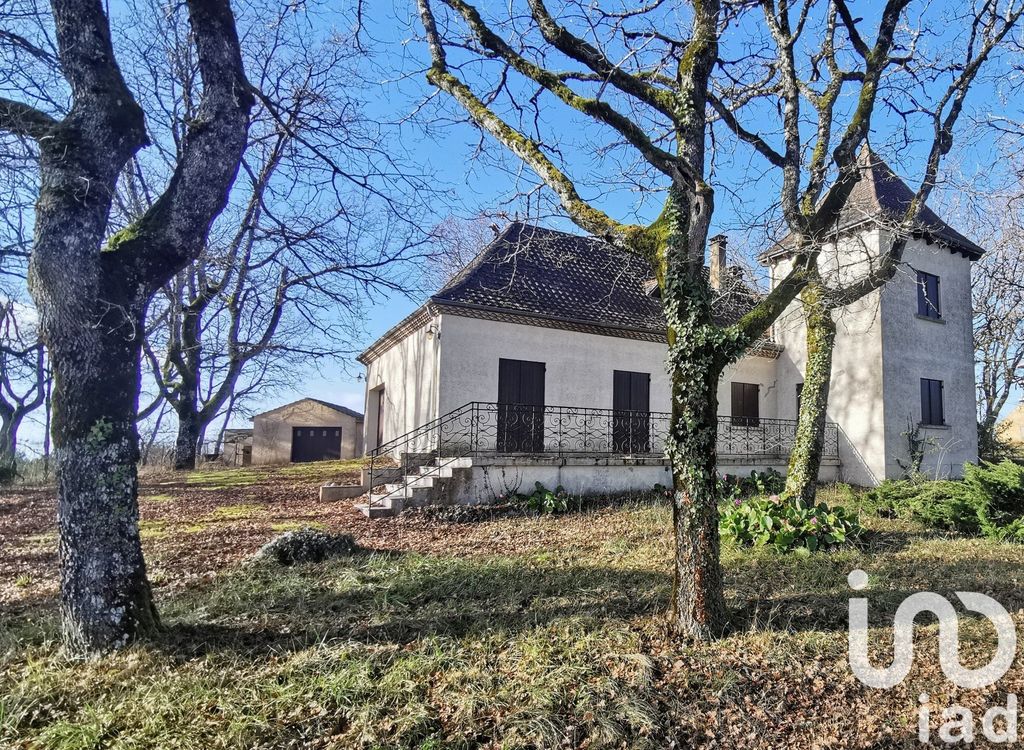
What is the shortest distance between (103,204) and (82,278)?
611 mm

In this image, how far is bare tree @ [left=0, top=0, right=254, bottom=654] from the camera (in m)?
3.80

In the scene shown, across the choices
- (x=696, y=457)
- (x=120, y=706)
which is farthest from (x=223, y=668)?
(x=696, y=457)

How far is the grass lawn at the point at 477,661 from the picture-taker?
3.14m

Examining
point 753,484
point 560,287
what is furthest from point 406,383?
point 753,484

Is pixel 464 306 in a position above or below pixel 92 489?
above

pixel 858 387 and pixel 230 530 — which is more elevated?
pixel 858 387

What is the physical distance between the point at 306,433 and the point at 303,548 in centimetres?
2412

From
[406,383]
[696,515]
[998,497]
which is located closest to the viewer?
[696,515]

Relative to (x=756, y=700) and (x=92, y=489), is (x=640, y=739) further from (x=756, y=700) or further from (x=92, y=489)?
(x=92, y=489)

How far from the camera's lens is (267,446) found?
92.3 ft

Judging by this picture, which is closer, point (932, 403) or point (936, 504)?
point (936, 504)

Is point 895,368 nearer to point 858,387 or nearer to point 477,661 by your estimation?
point 858,387

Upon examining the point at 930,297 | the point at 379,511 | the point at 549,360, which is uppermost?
the point at 930,297

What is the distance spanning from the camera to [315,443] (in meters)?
28.9
